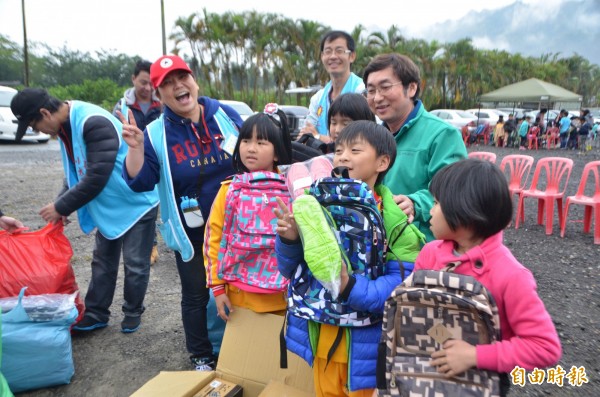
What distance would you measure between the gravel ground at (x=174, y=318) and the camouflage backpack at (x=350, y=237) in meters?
1.67

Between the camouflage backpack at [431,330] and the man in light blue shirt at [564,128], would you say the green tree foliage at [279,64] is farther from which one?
the camouflage backpack at [431,330]

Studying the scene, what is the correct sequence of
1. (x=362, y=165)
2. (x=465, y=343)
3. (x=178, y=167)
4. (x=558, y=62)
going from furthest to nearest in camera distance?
(x=558, y=62), (x=178, y=167), (x=362, y=165), (x=465, y=343)

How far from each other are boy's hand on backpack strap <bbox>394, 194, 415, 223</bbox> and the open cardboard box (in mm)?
870

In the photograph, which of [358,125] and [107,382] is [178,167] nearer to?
[358,125]

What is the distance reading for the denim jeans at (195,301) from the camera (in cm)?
255

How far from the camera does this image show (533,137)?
18.3m

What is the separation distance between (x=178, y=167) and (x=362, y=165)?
1.19 meters

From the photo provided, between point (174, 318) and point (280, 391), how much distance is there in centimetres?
195

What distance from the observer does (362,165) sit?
162cm

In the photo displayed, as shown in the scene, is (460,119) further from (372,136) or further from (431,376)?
(431,376)

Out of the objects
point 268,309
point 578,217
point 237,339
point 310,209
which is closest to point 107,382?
point 237,339

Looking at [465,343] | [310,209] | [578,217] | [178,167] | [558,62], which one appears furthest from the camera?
[558,62]

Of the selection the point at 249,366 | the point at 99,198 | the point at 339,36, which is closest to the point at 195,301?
the point at 249,366

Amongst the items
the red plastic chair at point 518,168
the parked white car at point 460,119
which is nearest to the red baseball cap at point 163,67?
the red plastic chair at point 518,168
